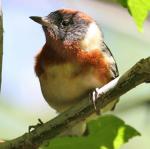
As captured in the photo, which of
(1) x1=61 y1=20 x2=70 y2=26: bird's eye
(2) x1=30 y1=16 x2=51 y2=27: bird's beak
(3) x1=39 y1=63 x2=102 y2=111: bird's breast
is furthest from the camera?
(1) x1=61 y1=20 x2=70 y2=26: bird's eye

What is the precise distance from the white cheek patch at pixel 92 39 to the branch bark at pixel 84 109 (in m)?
0.75

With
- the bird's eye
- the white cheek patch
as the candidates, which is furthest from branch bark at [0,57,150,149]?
the bird's eye

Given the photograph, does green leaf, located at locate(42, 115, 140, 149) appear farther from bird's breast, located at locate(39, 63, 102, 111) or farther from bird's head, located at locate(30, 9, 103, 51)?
bird's head, located at locate(30, 9, 103, 51)

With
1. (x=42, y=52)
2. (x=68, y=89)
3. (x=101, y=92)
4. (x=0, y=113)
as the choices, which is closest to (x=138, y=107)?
(x=68, y=89)

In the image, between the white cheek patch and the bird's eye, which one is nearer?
the white cheek patch

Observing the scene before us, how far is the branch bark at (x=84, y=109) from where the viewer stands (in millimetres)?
1395

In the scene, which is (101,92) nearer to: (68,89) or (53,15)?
(68,89)

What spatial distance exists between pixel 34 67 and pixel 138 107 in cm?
55

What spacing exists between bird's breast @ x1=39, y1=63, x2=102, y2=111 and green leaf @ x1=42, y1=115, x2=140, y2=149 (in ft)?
2.15

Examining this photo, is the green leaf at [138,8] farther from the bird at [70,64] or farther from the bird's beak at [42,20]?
the bird's beak at [42,20]

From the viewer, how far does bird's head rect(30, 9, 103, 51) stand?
233cm

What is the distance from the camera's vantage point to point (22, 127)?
2520mm

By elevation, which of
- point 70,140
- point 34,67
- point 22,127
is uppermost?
point 70,140

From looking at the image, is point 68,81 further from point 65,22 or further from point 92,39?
point 65,22
